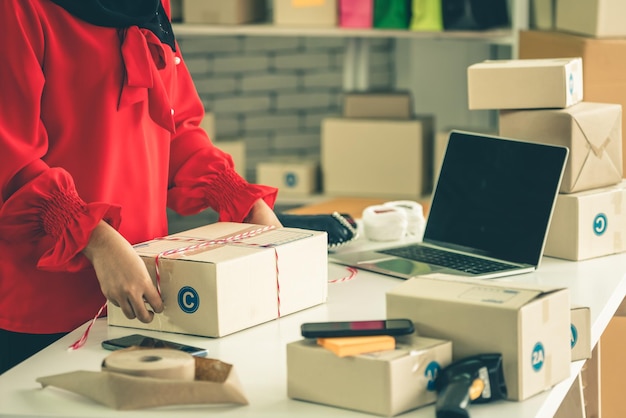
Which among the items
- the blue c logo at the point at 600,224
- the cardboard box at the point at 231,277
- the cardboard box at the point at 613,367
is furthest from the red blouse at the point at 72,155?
the cardboard box at the point at 613,367

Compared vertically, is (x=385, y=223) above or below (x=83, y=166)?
below

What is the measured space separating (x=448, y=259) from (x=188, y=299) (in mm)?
635

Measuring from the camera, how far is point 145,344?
139 cm

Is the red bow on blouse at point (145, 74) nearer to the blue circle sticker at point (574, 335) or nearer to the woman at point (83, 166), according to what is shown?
the woman at point (83, 166)

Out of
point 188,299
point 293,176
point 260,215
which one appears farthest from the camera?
point 293,176

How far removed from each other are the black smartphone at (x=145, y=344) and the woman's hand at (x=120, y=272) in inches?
1.6

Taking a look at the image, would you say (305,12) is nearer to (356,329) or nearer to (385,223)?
(385,223)

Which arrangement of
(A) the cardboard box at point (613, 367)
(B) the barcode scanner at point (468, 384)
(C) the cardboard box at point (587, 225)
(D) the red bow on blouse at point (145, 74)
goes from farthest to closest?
(A) the cardboard box at point (613, 367), (C) the cardboard box at point (587, 225), (D) the red bow on blouse at point (145, 74), (B) the barcode scanner at point (468, 384)

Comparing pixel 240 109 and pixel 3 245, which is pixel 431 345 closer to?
pixel 3 245

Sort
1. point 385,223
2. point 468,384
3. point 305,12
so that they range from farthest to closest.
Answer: point 305,12
point 385,223
point 468,384

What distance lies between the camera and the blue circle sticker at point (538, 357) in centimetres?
126

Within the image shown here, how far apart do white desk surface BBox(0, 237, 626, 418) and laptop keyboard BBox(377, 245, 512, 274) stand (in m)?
0.06

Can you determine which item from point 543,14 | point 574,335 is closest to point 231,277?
point 574,335

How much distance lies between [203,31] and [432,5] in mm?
823
